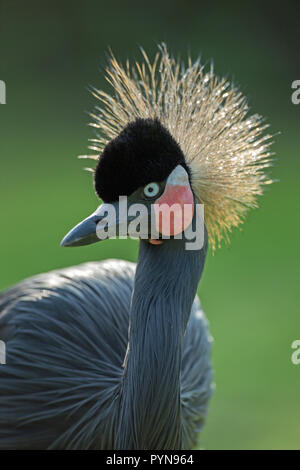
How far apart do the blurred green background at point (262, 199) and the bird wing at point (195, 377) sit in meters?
0.35

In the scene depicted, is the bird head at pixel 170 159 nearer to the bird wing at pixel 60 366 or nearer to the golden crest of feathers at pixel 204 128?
the golden crest of feathers at pixel 204 128

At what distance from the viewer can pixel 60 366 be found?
1.52 meters

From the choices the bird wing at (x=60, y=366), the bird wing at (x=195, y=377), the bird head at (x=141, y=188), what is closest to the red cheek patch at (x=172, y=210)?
the bird head at (x=141, y=188)

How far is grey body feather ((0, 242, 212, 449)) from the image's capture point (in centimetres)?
135

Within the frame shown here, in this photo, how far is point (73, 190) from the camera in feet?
12.6

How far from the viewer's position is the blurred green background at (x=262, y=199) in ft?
8.17

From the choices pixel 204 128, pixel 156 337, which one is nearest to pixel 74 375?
pixel 156 337

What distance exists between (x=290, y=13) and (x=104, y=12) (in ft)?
4.78

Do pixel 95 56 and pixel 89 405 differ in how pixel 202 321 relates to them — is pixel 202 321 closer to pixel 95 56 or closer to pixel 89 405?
pixel 89 405

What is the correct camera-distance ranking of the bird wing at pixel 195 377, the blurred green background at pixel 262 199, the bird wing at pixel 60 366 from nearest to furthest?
the bird wing at pixel 60 366 → the bird wing at pixel 195 377 → the blurred green background at pixel 262 199

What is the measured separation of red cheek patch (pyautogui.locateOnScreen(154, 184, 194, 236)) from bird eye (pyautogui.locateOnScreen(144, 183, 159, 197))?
2 cm

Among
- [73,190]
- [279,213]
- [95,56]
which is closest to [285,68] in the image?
[95,56]

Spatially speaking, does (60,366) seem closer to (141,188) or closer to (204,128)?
(141,188)

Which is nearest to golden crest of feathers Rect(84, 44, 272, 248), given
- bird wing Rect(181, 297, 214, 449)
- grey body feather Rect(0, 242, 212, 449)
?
grey body feather Rect(0, 242, 212, 449)
